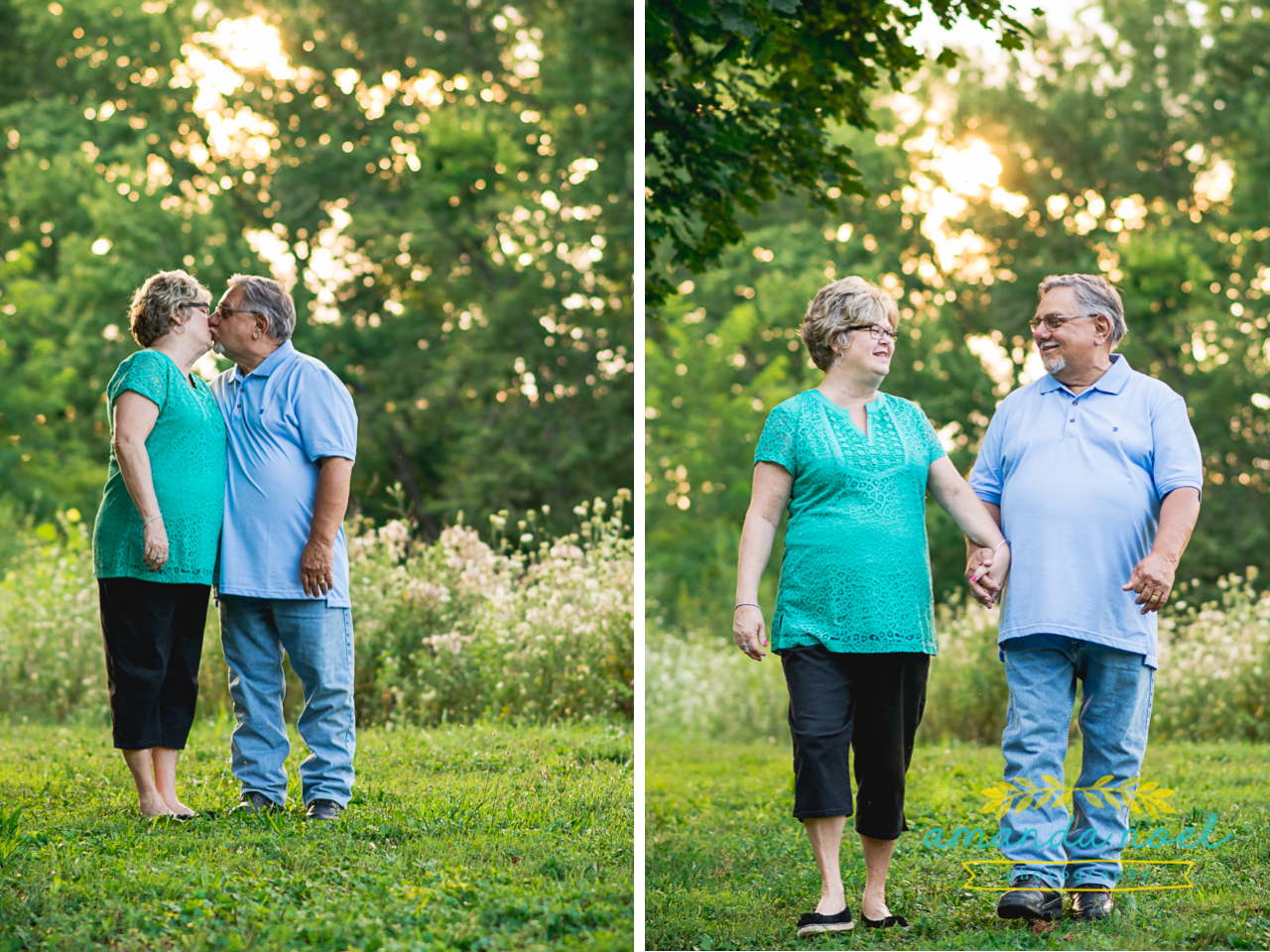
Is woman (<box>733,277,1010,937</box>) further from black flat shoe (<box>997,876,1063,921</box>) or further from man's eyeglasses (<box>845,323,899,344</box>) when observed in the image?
black flat shoe (<box>997,876,1063,921</box>)

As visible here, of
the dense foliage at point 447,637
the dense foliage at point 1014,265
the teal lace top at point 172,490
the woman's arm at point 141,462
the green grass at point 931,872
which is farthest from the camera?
the dense foliage at point 1014,265

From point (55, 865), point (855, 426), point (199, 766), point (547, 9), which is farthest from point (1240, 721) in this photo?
point (547, 9)

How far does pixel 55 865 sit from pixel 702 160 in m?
3.87

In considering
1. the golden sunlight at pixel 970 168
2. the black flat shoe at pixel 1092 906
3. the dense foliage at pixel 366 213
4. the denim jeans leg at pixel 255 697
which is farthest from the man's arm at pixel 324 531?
the golden sunlight at pixel 970 168

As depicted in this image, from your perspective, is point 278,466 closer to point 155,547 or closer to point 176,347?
point 155,547

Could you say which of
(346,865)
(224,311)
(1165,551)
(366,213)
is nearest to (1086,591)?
(1165,551)

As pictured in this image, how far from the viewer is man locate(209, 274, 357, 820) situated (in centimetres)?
428

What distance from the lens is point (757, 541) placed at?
11.8 feet

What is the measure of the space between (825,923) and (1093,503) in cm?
149

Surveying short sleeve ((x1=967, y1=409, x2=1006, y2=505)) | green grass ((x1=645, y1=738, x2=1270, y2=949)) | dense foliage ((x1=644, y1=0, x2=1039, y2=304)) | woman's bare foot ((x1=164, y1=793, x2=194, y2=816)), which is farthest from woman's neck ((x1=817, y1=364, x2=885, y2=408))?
woman's bare foot ((x1=164, y1=793, x2=194, y2=816))

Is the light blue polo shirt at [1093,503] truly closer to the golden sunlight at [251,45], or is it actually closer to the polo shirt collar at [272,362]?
the polo shirt collar at [272,362]

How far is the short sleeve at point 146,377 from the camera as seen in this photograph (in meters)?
4.27

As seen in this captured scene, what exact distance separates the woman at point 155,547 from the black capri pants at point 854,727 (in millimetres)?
2206

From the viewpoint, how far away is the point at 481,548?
7.91 meters
